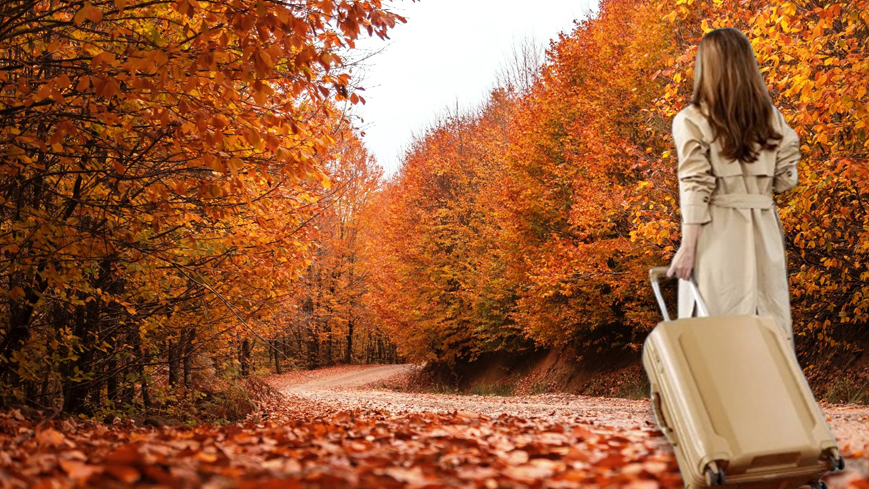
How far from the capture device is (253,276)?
910 centimetres

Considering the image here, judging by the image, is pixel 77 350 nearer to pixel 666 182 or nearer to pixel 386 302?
pixel 666 182

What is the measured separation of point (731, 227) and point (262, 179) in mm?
4784

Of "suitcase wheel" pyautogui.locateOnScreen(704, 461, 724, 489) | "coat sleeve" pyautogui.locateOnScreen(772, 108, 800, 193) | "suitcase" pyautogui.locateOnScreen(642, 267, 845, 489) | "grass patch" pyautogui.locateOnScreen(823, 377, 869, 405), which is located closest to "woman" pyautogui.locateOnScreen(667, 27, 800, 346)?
"coat sleeve" pyautogui.locateOnScreen(772, 108, 800, 193)

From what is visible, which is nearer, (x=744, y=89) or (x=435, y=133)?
(x=744, y=89)

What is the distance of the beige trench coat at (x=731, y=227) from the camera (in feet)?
12.6

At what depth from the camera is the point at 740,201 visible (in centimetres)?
390

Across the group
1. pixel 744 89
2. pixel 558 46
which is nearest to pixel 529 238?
pixel 558 46

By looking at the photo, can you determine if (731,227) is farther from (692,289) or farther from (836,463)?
(836,463)

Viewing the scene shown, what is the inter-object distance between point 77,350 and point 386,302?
64.3 ft

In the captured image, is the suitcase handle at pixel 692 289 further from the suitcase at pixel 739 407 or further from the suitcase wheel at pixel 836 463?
the suitcase wheel at pixel 836 463

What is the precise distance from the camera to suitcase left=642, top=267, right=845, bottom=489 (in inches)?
117

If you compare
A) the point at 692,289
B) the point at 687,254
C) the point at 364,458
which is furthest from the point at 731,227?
the point at 364,458

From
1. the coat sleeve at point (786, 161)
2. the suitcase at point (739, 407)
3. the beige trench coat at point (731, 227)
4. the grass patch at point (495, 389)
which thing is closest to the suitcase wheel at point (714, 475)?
the suitcase at point (739, 407)

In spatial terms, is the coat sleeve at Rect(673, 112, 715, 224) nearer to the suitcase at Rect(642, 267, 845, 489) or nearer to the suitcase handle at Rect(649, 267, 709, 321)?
the suitcase handle at Rect(649, 267, 709, 321)
